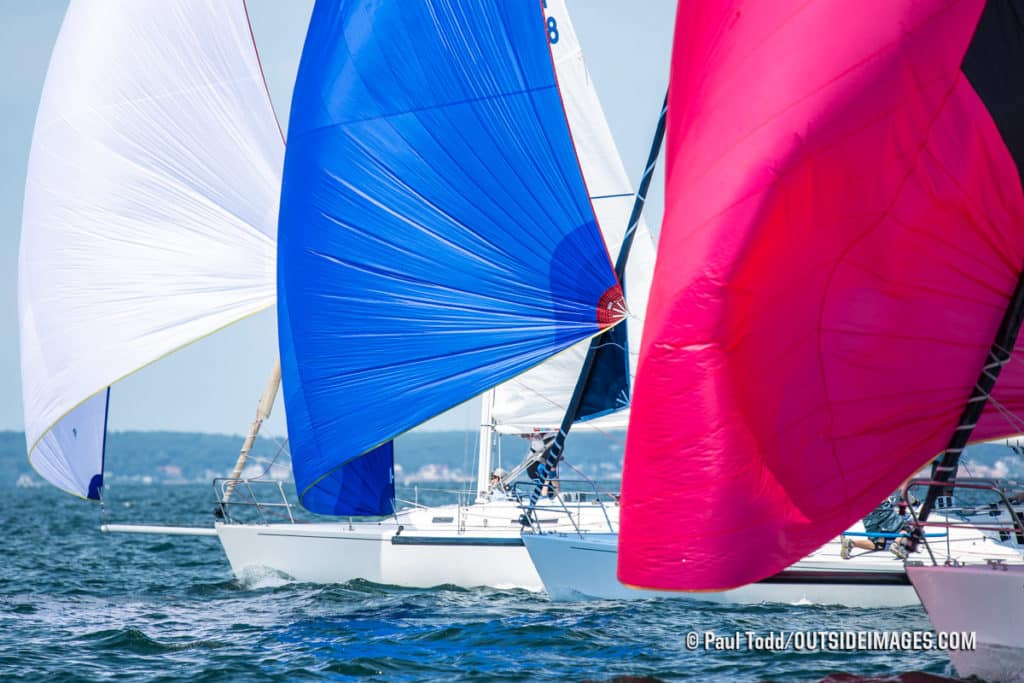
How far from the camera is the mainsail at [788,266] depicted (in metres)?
6.70

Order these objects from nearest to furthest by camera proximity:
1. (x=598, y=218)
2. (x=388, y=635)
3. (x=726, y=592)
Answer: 1. (x=388, y=635)
2. (x=726, y=592)
3. (x=598, y=218)

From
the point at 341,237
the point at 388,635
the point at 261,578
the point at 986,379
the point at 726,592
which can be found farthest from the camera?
the point at 261,578

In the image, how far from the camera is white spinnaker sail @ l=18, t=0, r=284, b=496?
50.4 ft

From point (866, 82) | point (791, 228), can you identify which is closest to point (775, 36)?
point (866, 82)

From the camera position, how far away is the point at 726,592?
12.8m

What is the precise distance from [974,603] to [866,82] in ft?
10.5

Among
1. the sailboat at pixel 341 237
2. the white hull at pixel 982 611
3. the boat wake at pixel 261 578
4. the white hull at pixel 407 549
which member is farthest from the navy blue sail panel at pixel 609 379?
the white hull at pixel 982 611

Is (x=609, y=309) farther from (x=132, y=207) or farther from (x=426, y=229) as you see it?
(x=132, y=207)

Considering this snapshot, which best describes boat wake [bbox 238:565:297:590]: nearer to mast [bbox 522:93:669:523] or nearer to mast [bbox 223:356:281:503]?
mast [bbox 223:356:281:503]

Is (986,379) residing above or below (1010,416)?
above

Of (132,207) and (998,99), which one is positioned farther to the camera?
(132,207)

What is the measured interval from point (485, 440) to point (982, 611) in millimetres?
11059

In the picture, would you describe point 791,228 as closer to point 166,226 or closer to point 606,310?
point 606,310

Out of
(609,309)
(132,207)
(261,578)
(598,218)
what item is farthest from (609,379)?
(132,207)
